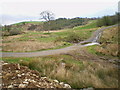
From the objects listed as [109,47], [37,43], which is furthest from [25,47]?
[109,47]

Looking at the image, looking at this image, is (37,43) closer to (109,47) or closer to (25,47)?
(25,47)

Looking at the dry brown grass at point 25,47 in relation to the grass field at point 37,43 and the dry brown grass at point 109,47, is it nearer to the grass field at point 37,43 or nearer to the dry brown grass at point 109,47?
the grass field at point 37,43

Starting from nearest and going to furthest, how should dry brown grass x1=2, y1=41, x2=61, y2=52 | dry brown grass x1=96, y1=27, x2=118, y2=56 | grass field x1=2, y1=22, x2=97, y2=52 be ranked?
dry brown grass x1=96, y1=27, x2=118, y2=56
dry brown grass x1=2, y1=41, x2=61, y2=52
grass field x1=2, y1=22, x2=97, y2=52

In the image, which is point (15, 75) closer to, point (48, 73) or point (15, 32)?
point (48, 73)

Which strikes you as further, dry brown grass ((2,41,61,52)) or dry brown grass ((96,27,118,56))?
dry brown grass ((2,41,61,52))

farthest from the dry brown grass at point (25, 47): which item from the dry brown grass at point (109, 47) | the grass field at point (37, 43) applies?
the dry brown grass at point (109, 47)

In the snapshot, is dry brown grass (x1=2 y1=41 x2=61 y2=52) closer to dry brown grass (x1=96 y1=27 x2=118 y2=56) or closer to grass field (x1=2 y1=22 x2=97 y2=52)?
grass field (x1=2 y1=22 x2=97 y2=52)

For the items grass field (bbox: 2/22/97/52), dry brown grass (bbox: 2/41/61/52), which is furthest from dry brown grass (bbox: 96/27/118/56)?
dry brown grass (bbox: 2/41/61/52)

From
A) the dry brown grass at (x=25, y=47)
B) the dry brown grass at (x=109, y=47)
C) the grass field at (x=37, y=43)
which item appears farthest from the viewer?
the grass field at (x=37, y=43)

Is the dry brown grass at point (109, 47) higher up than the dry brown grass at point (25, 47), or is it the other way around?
the dry brown grass at point (25, 47)

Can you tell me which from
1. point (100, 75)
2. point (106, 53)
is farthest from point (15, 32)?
point (100, 75)

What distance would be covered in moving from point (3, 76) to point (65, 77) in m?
2.93

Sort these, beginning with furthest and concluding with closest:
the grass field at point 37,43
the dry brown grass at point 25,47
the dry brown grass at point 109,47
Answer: the grass field at point 37,43
the dry brown grass at point 25,47
the dry brown grass at point 109,47

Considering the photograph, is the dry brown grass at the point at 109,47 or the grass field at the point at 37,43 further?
the grass field at the point at 37,43
